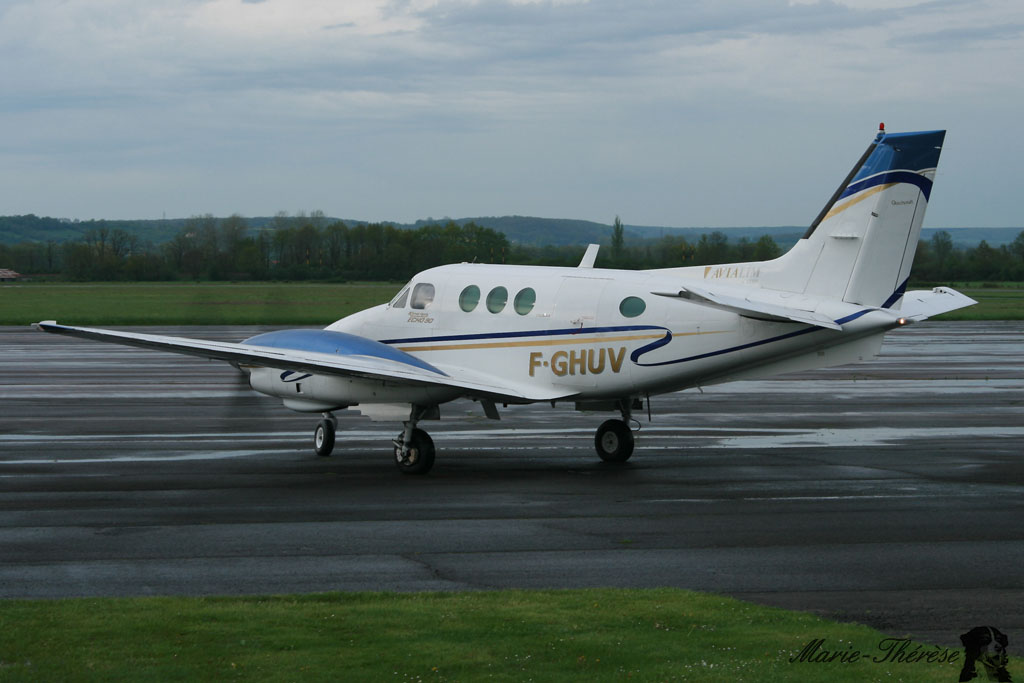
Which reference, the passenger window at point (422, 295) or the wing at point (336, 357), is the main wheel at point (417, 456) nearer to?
the wing at point (336, 357)

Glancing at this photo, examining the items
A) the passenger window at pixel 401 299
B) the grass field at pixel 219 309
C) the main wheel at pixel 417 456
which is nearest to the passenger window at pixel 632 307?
the main wheel at pixel 417 456

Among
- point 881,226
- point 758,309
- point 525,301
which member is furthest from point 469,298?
point 881,226

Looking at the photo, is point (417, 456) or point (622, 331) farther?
point (417, 456)

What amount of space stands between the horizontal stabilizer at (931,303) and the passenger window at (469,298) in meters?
6.38

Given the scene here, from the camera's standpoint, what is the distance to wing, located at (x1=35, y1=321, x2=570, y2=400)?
16.3 meters

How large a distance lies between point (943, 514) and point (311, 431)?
41.6 feet

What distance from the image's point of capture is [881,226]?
53.5 feet

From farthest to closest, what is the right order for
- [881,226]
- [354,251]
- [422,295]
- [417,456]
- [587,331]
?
1. [354,251]
2. [422,295]
3. [417,456]
4. [587,331]
5. [881,226]

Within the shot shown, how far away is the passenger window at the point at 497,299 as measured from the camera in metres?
17.8

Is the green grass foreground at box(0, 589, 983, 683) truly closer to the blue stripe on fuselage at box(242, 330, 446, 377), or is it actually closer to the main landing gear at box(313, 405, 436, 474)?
the main landing gear at box(313, 405, 436, 474)

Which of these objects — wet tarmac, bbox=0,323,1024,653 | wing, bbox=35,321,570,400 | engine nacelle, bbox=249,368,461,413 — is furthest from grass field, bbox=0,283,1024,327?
wing, bbox=35,321,570,400

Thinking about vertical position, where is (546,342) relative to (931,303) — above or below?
below

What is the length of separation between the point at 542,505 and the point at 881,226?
6.26 metres

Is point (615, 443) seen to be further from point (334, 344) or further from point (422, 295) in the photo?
point (334, 344)
